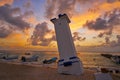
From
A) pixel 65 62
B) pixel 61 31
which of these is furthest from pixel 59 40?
pixel 65 62

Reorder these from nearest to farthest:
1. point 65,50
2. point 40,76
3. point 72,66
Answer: point 40,76, point 72,66, point 65,50

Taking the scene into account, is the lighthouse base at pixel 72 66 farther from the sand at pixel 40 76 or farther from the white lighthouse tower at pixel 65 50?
the sand at pixel 40 76

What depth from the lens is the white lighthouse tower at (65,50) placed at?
12706 mm

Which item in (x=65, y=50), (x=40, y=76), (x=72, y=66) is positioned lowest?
(x=40, y=76)

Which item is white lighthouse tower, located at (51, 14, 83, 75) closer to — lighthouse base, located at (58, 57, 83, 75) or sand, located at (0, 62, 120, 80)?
lighthouse base, located at (58, 57, 83, 75)

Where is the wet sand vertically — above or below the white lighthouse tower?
below

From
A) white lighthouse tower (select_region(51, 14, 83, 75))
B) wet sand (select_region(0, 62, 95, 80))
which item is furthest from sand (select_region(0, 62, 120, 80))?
white lighthouse tower (select_region(51, 14, 83, 75))

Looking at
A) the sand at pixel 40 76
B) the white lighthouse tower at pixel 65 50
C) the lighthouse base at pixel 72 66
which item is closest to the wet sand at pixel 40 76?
the sand at pixel 40 76

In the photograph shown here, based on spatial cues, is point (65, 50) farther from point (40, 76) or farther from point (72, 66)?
point (40, 76)

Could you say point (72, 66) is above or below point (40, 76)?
above

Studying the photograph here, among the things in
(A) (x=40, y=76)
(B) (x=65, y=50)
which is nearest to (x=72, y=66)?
(B) (x=65, y=50)

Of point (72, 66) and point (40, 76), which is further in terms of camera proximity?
point (72, 66)

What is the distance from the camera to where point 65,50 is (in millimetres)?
13219

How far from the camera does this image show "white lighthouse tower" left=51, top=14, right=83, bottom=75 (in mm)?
12706
